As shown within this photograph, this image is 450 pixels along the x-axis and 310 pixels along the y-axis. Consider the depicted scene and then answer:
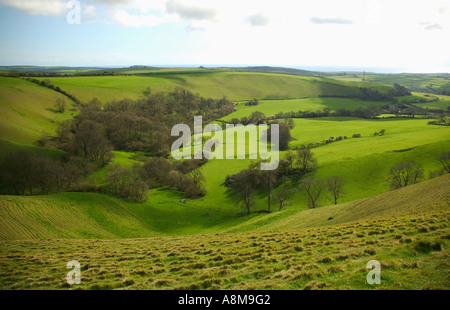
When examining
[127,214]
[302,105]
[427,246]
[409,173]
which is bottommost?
[127,214]

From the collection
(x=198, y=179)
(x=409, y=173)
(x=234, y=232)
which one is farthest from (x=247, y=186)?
(x=409, y=173)

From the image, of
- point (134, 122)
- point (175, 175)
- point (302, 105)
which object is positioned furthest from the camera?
point (302, 105)

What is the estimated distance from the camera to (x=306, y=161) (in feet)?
218

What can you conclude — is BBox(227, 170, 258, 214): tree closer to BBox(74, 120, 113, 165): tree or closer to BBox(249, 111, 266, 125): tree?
BBox(74, 120, 113, 165): tree

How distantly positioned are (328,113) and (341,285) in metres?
143

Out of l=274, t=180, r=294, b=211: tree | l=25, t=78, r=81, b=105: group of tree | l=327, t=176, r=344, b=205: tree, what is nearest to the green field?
l=274, t=180, r=294, b=211: tree

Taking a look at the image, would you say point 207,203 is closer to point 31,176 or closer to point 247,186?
point 247,186

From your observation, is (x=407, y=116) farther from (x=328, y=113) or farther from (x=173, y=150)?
(x=173, y=150)

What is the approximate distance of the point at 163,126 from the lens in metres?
114

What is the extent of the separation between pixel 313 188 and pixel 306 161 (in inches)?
478

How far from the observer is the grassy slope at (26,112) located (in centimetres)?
7588

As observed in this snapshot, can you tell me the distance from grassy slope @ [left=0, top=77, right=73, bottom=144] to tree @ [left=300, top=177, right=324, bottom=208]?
70.1 metres

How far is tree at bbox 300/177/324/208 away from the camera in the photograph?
51906mm
